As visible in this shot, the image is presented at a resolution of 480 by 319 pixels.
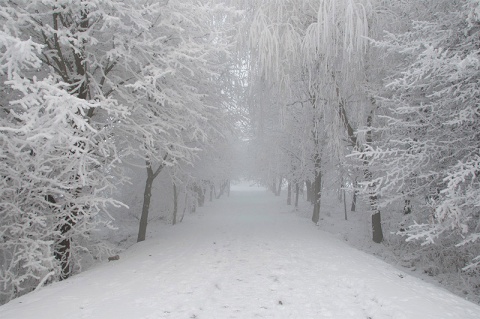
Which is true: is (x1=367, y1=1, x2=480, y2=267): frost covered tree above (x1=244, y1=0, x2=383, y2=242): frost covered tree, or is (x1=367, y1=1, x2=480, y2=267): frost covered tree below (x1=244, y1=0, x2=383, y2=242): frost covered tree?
below

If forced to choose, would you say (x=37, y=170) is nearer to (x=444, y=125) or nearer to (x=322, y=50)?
(x=322, y=50)

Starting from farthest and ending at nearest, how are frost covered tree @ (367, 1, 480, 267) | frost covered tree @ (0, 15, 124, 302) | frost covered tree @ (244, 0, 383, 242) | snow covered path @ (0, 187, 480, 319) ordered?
frost covered tree @ (244, 0, 383, 242) → frost covered tree @ (367, 1, 480, 267) → frost covered tree @ (0, 15, 124, 302) → snow covered path @ (0, 187, 480, 319)

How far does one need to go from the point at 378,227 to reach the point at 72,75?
11.8 meters

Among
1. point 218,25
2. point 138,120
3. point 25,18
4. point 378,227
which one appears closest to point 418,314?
point 138,120

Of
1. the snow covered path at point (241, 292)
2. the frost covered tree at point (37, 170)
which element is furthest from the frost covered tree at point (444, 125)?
the frost covered tree at point (37, 170)

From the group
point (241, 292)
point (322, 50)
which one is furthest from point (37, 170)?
point (322, 50)

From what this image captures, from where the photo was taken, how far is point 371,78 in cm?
1048

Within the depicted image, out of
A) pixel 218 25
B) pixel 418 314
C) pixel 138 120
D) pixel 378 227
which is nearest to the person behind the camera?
pixel 418 314

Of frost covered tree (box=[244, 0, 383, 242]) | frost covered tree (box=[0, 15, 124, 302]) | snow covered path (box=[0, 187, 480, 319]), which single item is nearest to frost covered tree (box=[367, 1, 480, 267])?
frost covered tree (box=[244, 0, 383, 242])

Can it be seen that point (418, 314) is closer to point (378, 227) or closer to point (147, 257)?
point (147, 257)

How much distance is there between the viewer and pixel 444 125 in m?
6.97

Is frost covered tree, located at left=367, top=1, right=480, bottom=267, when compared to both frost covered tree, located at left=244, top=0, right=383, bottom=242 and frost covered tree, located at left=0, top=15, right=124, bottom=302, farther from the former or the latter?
frost covered tree, located at left=0, top=15, right=124, bottom=302

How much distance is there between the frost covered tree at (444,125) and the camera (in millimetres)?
5691

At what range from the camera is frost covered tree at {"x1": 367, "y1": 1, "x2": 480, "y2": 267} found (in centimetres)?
569
